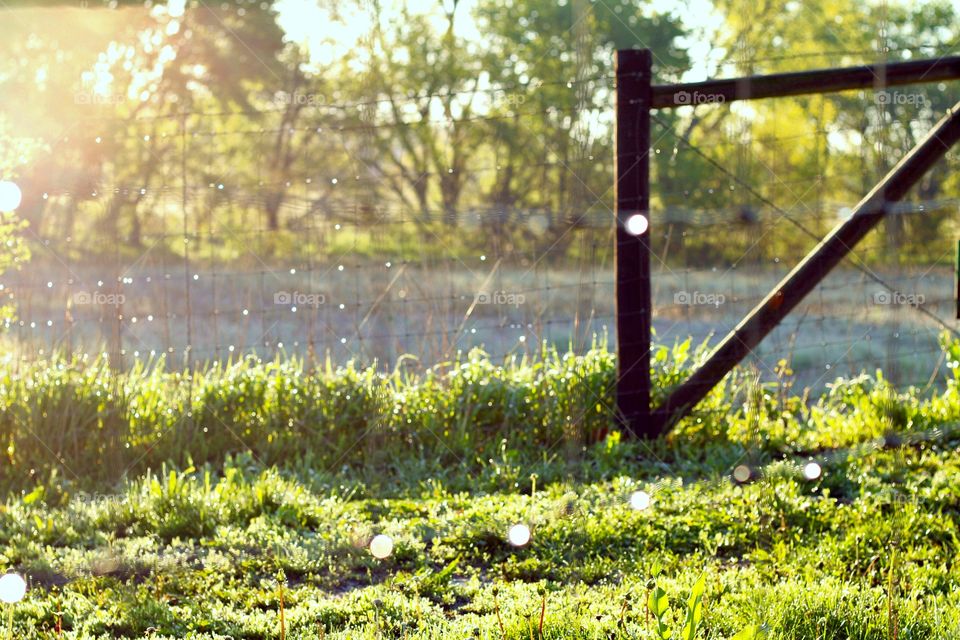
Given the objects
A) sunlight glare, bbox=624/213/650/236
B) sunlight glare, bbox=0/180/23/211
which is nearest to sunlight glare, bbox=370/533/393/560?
sunlight glare, bbox=624/213/650/236

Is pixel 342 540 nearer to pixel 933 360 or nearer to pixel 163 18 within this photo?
pixel 933 360

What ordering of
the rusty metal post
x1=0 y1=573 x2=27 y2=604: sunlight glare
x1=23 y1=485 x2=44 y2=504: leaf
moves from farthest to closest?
1. the rusty metal post
2. x1=23 y1=485 x2=44 y2=504: leaf
3. x1=0 y1=573 x2=27 y2=604: sunlight glare

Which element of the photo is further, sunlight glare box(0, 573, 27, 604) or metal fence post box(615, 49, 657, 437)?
metal fence post box(615, 49, 657, 437)

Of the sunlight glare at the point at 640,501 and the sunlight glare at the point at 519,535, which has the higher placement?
the sunlight glare at the point at 640,501

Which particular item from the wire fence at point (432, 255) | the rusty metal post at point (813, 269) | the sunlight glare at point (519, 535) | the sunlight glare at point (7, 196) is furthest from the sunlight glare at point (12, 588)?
the rusty metal post at point (813, 269)

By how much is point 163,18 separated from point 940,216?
1739 cm

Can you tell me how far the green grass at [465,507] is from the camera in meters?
3.42

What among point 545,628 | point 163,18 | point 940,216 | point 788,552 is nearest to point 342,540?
point 545,628

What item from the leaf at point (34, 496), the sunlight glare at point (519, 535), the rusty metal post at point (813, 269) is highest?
the rusty metal post at point (813, 269)

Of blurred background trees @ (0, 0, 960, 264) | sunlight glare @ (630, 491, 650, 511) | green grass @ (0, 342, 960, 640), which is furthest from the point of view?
blurred background trees @ (0, 0, 960, 264)

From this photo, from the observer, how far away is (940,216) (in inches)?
787

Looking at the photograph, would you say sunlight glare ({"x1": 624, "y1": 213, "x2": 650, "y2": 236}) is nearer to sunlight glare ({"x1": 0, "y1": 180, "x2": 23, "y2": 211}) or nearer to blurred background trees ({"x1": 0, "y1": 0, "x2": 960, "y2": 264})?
sunlight glare ({"x1": 0, "y1": 180, "x2": 23, "y2": 211})

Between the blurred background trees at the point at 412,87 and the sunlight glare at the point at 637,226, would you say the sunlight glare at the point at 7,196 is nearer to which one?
the sunlight glare at the point at 637,226

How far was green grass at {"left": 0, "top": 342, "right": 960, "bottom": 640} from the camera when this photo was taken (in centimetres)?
342
